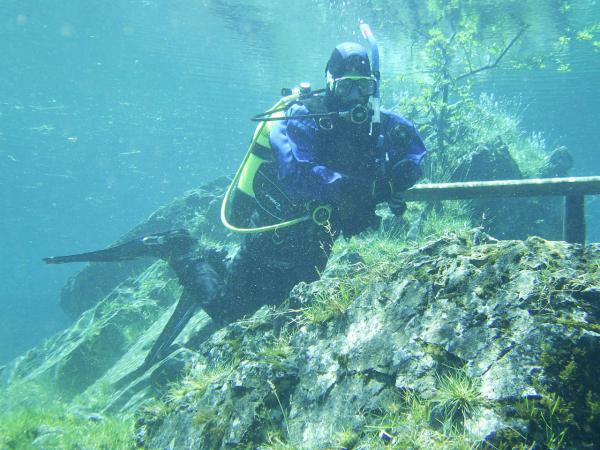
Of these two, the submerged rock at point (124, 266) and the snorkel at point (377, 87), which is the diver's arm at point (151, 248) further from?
the submerged rock at point (124, 266)

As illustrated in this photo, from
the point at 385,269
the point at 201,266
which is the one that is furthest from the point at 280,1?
the point at 385,269

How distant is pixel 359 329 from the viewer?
7.84 feet

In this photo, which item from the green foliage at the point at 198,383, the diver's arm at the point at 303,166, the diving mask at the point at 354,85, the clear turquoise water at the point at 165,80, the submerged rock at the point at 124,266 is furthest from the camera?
the clear turquoise water at the point at 165,80

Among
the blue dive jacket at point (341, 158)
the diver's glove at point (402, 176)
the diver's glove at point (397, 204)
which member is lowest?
the diver's glove at point (397, 204)

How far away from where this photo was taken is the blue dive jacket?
329 cm

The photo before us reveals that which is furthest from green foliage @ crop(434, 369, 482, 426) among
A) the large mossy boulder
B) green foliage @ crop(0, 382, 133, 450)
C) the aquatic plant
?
green foliage @ crop(0, 382, 133, 450)

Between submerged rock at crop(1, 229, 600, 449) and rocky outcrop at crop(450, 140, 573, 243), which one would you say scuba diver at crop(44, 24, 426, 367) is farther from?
rocky outcrop at crop(450, 140, 573, 243)

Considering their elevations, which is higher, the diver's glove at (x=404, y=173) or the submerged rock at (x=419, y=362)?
the diver's glove at (x=404, y=173)

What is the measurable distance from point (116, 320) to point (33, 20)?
85.5 feet

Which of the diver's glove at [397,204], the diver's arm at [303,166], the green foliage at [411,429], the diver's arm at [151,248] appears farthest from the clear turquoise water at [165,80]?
the green foliage at [411,429]

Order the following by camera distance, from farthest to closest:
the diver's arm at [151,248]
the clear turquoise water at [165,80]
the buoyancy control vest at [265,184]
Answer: the clear turquoise water at [165,80]
the diver's arm at [151,248]
the buoyancy control vest at [265,184]

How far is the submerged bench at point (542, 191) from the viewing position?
3379 mm

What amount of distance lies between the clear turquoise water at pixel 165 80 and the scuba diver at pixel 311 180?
51.2ft

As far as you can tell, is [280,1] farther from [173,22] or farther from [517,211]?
[517,211]
